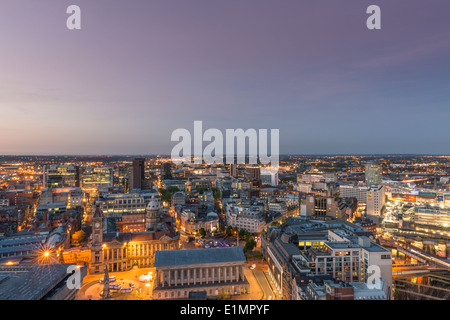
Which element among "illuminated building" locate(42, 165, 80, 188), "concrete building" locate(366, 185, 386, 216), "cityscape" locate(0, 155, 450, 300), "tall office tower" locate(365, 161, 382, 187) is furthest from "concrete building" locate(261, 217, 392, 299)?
"illuminated building" locate(42, 165, 80, 188)

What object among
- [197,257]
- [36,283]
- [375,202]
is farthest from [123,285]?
[375,202]

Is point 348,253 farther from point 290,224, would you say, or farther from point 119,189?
point 119,189

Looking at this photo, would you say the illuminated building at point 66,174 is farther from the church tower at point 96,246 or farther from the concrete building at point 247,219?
the church tower at point 96,246

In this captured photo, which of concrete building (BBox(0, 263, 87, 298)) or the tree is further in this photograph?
the tree

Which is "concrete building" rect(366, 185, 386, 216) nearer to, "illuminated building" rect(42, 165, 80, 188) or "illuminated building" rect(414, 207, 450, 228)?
"illuminated building" rect(414, 207, 450, 228)

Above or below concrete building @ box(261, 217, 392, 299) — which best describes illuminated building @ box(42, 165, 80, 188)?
above

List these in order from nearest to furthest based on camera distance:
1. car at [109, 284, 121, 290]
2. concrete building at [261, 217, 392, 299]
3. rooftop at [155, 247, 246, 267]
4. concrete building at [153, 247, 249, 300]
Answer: concrete building at [261, 217, 392, 299] < concrete building at [153, 247, 249, 300] < rooftop at [155, 247, 246, 267] < car at [109, 284, 121, 290]

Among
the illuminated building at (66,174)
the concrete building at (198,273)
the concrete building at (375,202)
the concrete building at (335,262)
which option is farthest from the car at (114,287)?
the illuminated building at (66,174)

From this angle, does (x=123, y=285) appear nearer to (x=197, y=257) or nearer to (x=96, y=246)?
(x=96, y=246)
